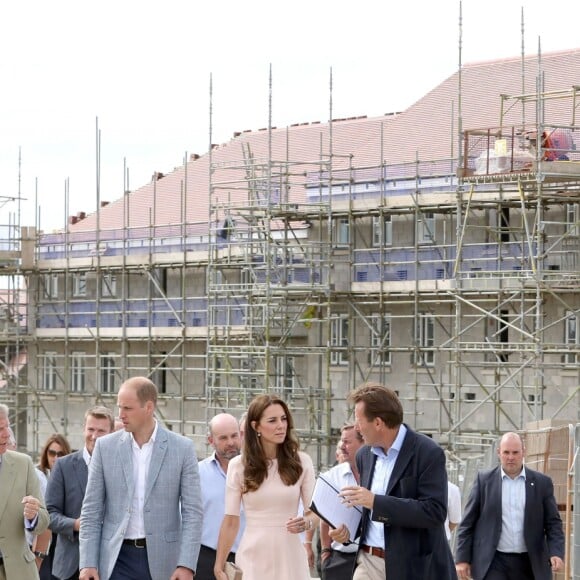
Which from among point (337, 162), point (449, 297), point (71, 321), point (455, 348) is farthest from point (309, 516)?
point (71, 321)

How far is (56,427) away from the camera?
5084 cm

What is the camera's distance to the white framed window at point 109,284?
50000 millimetres

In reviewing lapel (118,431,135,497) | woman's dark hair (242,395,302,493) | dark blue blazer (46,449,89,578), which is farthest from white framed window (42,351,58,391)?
woman's dark hair (242,395,302,493)

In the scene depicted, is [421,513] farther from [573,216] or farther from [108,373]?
[108,373]

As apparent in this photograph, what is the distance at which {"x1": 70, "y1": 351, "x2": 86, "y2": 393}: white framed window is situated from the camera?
50.7m

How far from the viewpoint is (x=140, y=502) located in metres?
11.2

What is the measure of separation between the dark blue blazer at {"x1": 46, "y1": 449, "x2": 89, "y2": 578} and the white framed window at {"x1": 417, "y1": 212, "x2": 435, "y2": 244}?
2689 cm

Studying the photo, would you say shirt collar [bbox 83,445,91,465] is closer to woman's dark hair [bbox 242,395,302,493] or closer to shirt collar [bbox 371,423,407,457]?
woman's dark hair [bbox 242,395,302,493]

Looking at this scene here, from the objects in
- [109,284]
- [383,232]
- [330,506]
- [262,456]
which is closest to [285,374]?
[383,232]

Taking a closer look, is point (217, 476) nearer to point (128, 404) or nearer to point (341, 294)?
point (128, 404)

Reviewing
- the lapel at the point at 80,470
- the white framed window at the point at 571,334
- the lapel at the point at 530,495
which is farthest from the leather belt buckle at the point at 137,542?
the white framed window at the point at 571,334

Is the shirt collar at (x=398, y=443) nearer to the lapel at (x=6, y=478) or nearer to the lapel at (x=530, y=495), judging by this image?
the lapel at (x=6, y=478)

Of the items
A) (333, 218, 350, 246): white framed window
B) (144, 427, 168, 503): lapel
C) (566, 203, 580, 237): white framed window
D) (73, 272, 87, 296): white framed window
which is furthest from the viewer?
(73, 272, 87, 296): white framed window

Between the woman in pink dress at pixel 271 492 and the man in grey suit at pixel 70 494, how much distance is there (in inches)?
99.2
